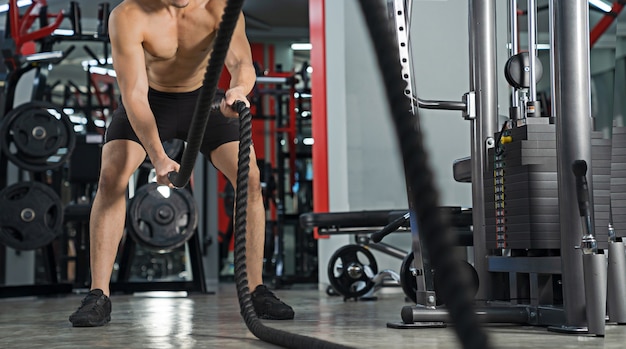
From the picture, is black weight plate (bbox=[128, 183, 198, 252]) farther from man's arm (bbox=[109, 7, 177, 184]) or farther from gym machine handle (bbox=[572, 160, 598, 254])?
gym machine handle (bbox=[572, 160, 598, 254])

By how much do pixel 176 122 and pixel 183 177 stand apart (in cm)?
88

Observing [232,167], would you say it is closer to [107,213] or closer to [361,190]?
[107,213]

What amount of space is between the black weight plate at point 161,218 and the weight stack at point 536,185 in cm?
276

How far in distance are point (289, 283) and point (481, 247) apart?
3.63 metres

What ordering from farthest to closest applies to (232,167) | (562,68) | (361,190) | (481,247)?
1. (361,190)
2. (232,167)
3. (481,247)
4. (562,68)

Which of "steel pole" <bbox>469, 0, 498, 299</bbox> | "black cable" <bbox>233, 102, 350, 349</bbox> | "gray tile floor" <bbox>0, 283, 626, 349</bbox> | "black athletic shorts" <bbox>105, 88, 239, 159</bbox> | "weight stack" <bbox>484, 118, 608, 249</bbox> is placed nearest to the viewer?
"black cable" <bbox>233, 102, 350, 349</bbox>

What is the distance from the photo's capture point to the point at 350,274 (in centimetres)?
441

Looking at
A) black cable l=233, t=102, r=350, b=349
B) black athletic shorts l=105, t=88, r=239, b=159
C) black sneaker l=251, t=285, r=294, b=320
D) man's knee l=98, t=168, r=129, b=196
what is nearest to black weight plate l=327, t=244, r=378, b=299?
black sneaker l=251, t=285, r=294, b=320

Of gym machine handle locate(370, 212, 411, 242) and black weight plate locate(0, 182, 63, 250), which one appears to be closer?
gym machine handle locate(370, 212, 411, 242)

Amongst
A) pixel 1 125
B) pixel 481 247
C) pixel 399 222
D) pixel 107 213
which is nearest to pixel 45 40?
pixel 1 125

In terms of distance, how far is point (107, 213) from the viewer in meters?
3.02

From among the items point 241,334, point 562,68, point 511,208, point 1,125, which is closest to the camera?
point 562,68

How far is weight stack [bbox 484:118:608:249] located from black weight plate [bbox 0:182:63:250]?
Result: 3314mm

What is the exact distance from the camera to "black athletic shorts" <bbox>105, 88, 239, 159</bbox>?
3014 mm
